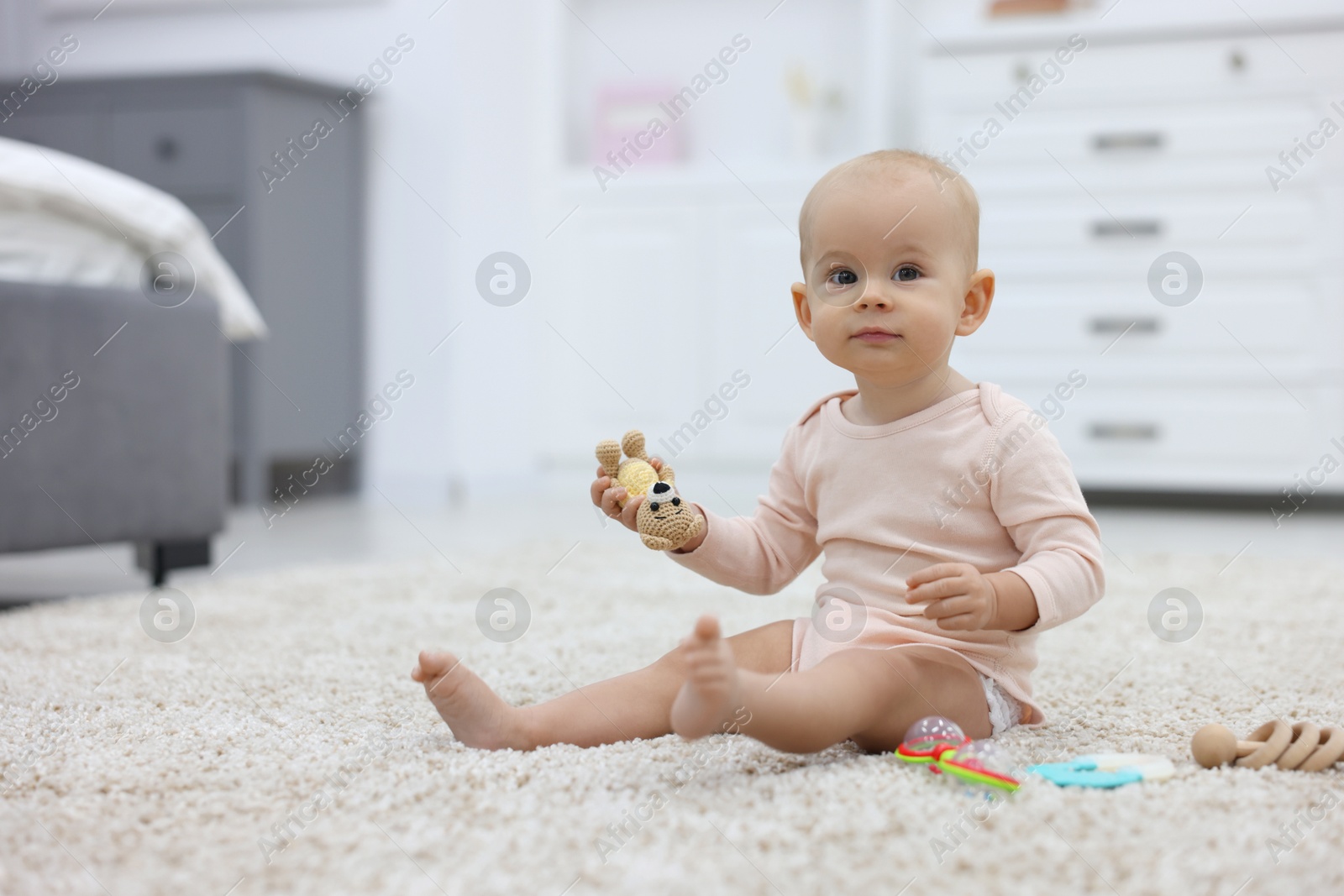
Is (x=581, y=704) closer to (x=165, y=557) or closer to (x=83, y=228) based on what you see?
(x=165, y=557)

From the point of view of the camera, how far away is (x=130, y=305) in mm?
1449

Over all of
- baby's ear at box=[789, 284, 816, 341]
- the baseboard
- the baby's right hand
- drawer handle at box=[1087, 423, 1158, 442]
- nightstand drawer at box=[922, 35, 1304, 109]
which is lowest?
the baseboard

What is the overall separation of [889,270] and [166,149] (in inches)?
91.5

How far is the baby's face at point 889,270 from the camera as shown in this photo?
765 mm

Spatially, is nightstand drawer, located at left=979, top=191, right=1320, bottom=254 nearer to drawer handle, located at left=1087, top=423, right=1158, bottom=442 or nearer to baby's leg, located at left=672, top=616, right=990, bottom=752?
drawer handle, located at left=1087, top=423, right=1158, bottom=442

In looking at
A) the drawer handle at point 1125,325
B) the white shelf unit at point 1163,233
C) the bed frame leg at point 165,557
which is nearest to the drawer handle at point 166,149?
the bed frame leg at point 165,557

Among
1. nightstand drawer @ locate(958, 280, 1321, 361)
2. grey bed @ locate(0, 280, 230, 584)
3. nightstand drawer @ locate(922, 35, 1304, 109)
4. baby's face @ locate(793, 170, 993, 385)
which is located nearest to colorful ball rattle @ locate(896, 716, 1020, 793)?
baby's face @ locate(793, 170, 993, 385)

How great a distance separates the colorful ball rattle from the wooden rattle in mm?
124

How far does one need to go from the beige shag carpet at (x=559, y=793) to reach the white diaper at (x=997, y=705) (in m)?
0.01

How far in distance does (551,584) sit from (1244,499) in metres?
1.93

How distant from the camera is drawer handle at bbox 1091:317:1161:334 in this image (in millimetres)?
2527

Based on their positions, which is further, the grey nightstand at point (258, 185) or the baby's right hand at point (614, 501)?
the grey nightstand at point (258, 185)

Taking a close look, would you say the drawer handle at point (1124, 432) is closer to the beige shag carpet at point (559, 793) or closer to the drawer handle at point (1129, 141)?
the drawer handle at point (1129, 141)

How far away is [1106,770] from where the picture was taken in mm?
690
